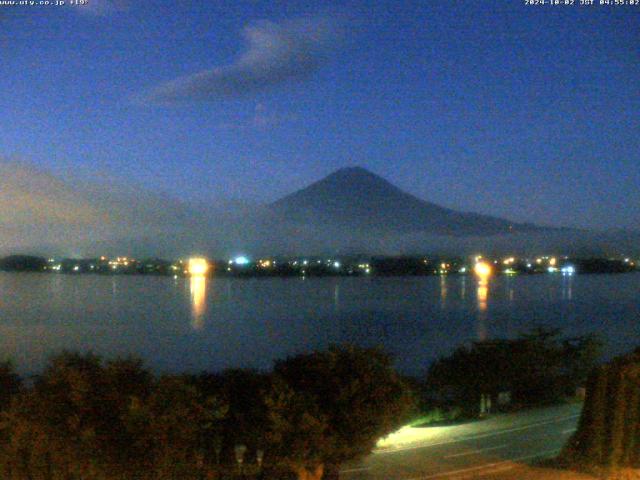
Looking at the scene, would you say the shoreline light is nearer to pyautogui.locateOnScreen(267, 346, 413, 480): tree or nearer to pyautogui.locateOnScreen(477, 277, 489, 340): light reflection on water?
pyautogui.locateOnScreen(477, 277, 489, 340): light reflection on water

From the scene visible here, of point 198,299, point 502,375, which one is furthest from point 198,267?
point 502,375

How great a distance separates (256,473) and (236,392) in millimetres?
676

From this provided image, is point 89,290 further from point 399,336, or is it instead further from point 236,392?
point 236,392

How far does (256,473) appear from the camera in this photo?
22.5 ft

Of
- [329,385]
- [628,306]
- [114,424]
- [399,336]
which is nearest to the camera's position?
[114,424]

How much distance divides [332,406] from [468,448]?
4.20 m

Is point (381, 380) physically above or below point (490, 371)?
above

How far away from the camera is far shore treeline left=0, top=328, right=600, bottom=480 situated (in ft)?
18.7

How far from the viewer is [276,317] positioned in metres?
49.6

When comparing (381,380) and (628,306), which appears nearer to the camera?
(381,380)

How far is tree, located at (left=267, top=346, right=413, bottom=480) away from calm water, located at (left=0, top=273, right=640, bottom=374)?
18.3 metres

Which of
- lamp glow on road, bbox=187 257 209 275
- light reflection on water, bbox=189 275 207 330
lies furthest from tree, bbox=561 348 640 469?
lamp glow on road, bbox=187 257 209 275

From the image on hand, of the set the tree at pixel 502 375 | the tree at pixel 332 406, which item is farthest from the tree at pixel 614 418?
the tree at pixel 502 375

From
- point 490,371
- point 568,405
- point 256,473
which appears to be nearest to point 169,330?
point 490,371
